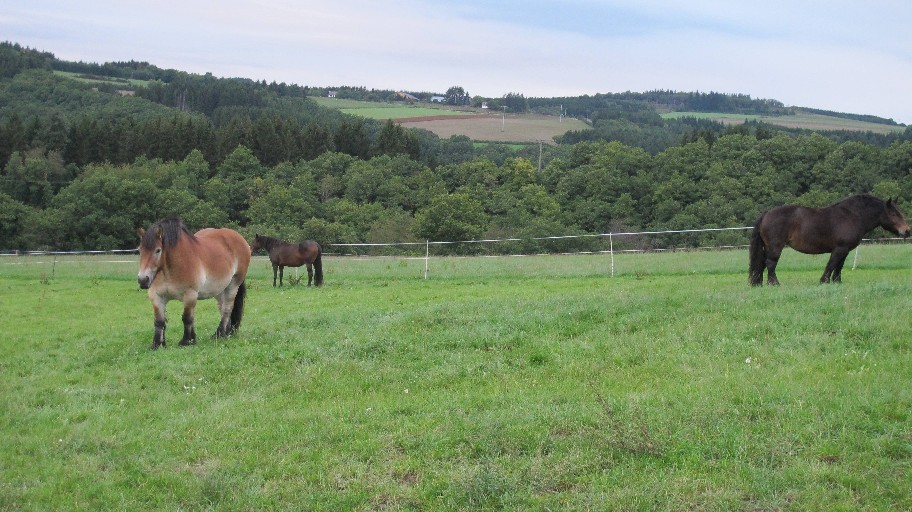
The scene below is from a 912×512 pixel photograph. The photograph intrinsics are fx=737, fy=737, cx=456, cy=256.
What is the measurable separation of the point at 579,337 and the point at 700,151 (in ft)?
223

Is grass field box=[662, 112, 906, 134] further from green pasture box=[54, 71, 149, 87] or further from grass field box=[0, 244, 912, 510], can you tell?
green pasture box=[54, 71, 149, 87]

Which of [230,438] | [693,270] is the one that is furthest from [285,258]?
[230,438]

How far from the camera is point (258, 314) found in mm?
16250

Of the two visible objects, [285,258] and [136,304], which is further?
[285,258]

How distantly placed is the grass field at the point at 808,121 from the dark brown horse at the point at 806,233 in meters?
94.2

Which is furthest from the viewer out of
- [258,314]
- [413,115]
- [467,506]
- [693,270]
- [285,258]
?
[413,115]

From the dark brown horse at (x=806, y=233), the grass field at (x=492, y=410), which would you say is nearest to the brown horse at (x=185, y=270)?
the grass field at (x=492, y=410)

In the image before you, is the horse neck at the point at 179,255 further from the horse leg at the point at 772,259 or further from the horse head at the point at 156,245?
the horse leg at the point at 772,259

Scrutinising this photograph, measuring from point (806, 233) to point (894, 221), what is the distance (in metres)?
2.17

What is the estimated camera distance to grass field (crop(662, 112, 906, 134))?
100912mm

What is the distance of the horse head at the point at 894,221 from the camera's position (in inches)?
583

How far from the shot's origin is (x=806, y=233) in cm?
1427

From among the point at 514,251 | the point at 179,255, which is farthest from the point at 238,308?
the point at 514,251

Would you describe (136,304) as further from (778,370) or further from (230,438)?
(778,370)
